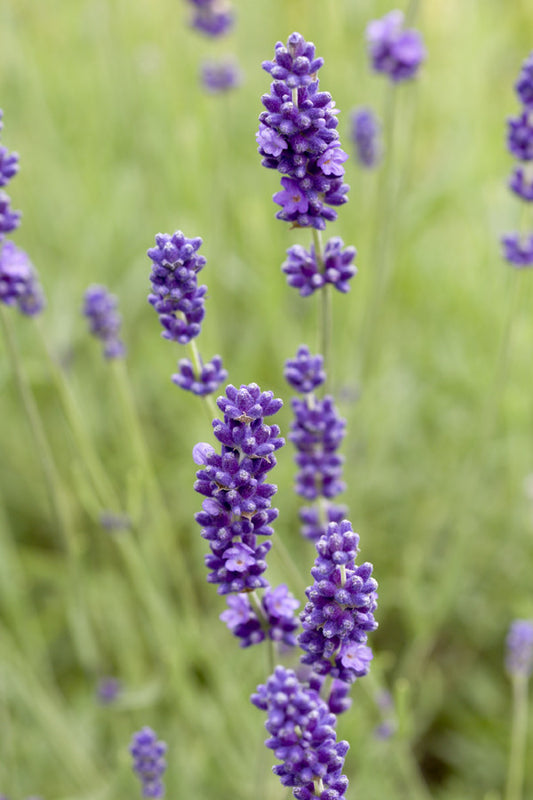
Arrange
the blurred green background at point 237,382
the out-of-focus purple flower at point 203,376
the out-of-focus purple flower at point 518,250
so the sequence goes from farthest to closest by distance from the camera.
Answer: the blurred green background at point 237,382, the out-of-focus purple flower at point 518,250, the out-of-focus purple flower at point 203,376

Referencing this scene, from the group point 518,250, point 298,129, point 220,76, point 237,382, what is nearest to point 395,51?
point 518,250

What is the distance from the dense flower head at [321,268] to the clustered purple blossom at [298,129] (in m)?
0.23

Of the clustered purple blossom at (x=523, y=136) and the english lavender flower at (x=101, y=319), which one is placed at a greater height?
the clustered purple blossom at (x=523, y=136)

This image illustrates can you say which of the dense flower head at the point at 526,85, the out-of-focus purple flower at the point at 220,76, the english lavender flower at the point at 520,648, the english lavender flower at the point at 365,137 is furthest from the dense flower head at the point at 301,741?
the out-of-focus purple flower at the point at 220,76

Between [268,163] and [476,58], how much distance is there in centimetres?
357

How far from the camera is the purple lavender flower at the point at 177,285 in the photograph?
1.43 meters

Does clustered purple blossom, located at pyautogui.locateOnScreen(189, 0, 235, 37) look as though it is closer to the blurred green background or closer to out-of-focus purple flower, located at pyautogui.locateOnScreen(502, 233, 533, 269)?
the blurred green background

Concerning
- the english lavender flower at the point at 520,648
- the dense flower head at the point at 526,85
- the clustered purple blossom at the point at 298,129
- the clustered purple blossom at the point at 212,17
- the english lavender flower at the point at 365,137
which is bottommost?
the english lavender flower at the point at 520,648

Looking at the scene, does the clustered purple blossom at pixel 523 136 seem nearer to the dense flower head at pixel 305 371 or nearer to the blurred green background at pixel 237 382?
the blurred green background at pixel 237 382

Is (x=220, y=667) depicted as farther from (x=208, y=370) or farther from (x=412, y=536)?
(x=208, y=370)

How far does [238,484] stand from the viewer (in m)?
1.21

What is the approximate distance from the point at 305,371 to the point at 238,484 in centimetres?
60

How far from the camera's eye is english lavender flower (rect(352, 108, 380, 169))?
3117 millimetres

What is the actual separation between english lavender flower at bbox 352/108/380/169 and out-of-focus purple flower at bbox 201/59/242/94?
0.52m
